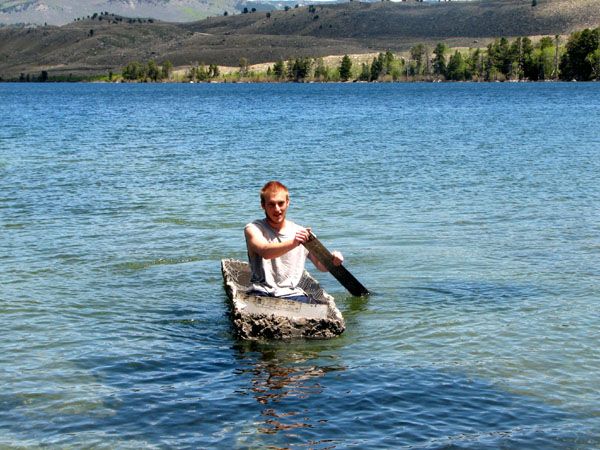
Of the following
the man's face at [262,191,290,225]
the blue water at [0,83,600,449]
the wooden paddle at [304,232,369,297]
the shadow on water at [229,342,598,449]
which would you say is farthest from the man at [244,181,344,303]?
the shadow on water at [229,342,598,449]

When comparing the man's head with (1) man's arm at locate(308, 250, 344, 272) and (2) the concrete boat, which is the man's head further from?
(2) the concrete boat

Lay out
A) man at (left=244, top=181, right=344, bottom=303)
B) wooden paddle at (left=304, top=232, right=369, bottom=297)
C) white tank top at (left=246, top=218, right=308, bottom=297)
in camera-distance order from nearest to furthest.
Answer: man at (left=244, top=181, right=344, bottom=303) < wooden paddle at (left=304, top=232, right=369, bottom=297) < white tank top at (left=246, top=218, right=308, bottom=297)

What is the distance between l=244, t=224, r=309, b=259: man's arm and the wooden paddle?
178 millimetres

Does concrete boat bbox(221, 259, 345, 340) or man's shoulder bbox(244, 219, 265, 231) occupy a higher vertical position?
man's shoulder bbox(244, 219, 265, 231)

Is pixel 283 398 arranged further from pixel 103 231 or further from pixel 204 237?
pixel 103 231

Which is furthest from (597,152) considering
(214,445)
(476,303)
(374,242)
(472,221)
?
(214,445)

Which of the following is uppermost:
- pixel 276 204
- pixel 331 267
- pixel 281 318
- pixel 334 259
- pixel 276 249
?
pixel 276 204

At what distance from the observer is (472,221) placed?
2219 centimetres

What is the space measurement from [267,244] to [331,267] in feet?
5.80

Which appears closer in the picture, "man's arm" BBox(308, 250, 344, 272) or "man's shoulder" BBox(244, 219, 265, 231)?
"man's shoulder" BBox(244, 219, 265, 231)

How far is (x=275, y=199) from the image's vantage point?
426 inches

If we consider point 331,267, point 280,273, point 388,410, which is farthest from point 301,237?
point 388,410

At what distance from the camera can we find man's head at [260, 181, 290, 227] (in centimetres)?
1077

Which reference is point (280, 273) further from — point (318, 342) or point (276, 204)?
point (276, 204)
